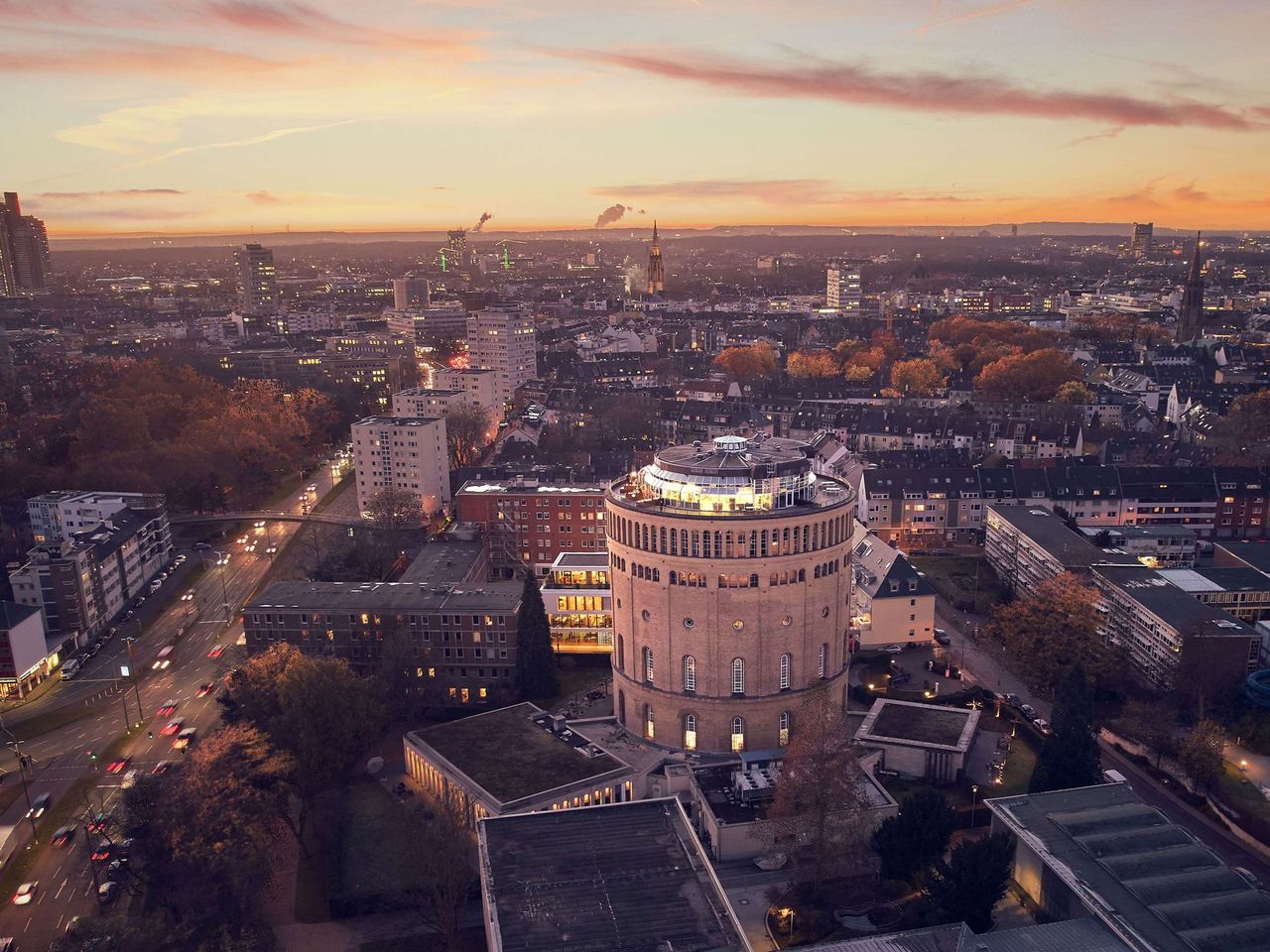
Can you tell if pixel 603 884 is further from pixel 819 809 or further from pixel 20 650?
pixel 20 650

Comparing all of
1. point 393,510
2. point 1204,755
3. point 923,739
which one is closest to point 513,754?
point 923,739

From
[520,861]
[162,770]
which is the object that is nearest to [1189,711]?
[520,861]

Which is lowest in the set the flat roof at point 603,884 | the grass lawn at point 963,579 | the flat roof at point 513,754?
the grass lawn at point 963,579

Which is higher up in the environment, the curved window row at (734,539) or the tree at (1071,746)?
the curved window row at (734,539)

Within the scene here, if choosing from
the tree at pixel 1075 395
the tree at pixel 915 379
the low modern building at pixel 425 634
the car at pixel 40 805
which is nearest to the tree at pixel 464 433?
the low modern building at pixel 425 634

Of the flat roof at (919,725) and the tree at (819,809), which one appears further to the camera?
the flat roof at (919,725)

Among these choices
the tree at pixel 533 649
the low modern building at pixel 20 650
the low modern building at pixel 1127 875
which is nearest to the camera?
the low modern building at pixel 1127 875

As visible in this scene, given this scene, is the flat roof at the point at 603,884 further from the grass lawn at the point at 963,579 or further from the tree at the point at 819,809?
the grass lawn at the point at 963,579

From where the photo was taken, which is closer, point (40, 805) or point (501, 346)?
point (40, 805)
